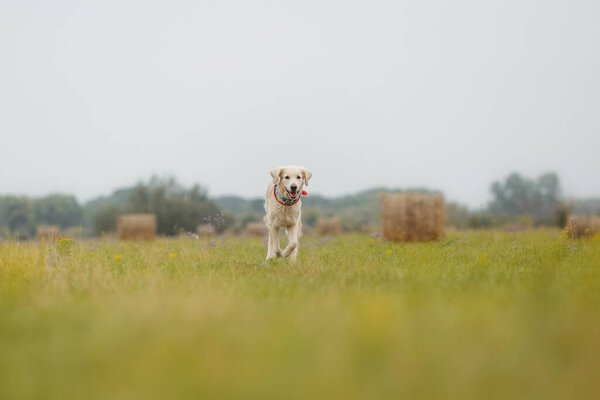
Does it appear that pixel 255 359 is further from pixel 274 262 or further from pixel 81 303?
pixel 274 262

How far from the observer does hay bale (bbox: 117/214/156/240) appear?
22.1 meters

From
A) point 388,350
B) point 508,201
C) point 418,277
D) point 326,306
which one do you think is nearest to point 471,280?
point 418,277

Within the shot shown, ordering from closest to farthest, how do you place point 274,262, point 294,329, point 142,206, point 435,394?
point 435,394, point 294,329, point 274,262, point 142,206

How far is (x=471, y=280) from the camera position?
16.0ft

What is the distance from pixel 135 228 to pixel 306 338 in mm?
21042

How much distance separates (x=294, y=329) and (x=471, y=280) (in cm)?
275

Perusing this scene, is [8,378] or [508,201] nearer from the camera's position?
[8,378]

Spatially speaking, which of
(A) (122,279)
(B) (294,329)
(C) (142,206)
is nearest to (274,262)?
(A) (122,279)

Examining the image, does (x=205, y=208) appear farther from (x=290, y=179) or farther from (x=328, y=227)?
(x=290, y=179)

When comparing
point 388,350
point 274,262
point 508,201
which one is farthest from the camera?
point 508,201

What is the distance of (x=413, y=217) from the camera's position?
45.9 feet

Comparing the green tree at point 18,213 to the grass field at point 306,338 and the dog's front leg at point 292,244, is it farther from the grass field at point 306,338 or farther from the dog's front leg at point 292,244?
the grass field at point 306,338

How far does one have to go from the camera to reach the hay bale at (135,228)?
22109mm

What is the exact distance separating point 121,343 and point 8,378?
553mm
